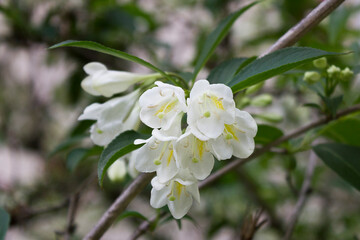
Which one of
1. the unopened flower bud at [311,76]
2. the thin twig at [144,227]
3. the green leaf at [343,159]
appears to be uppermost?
the unopened flower bud at [311,76]

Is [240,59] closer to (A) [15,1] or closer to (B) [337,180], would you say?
(B) [337,180]

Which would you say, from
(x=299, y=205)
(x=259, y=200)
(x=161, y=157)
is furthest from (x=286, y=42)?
(x=259, y=200)

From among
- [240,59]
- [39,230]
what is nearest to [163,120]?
[240,59]

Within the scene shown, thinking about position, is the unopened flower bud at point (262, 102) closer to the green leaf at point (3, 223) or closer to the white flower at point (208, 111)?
the white flower at point (208, 111)

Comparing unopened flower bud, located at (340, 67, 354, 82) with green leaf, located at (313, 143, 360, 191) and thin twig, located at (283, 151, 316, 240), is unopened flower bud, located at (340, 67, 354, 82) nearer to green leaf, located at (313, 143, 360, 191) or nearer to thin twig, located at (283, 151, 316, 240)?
green leaf, located at (313, 143, 360, 191)

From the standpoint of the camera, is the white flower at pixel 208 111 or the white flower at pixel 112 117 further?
the white flower at pixel 112 117

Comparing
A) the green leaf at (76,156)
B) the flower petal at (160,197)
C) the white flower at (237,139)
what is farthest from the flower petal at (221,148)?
the green leaf at (76,156)

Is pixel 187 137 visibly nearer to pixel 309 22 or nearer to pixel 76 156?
pixel 309 22
